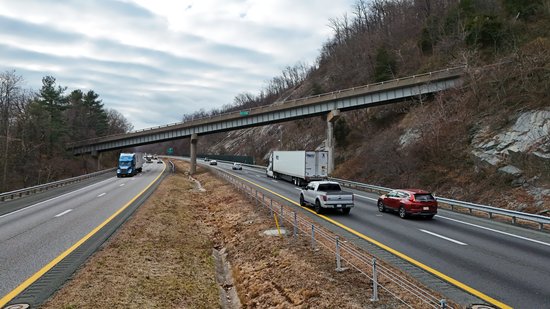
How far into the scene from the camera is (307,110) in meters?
56.5

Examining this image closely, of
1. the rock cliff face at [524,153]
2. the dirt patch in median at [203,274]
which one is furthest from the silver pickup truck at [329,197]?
the rock cliff face at [524,153]

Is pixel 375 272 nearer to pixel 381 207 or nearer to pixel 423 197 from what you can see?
pixel 423 197

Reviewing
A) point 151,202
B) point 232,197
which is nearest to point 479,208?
point 232,197

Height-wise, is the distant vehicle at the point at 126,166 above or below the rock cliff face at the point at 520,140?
below

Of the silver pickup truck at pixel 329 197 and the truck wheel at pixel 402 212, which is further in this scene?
the silver pickup truck at pixel 329 197

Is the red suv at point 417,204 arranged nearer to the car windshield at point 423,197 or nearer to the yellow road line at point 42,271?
the car windshield at point 423,197

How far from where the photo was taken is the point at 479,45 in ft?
151

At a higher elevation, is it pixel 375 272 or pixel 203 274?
pixel 375 272

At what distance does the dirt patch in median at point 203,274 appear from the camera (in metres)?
9.15

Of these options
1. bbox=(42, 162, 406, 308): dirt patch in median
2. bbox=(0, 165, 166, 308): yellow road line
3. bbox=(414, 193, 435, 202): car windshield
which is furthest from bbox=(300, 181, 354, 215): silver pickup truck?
bbox=(0, 165, 166, 308): yellow road line

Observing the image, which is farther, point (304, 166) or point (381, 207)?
point (304, 166)

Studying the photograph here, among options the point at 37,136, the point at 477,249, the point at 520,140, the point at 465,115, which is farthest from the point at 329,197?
the point at 37,136

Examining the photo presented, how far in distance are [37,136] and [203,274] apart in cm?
6753

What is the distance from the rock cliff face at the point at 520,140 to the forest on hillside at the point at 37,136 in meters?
58.9
